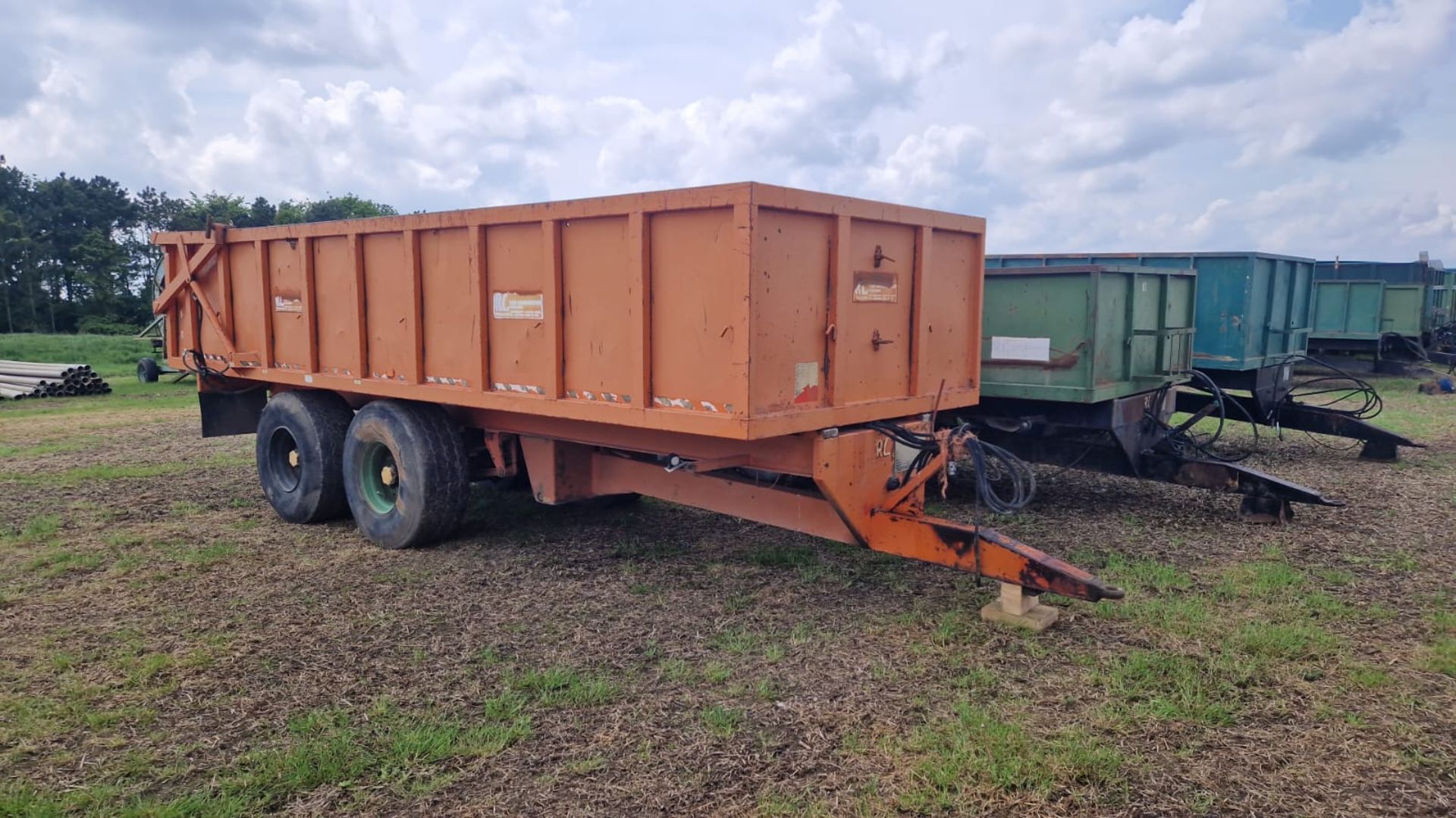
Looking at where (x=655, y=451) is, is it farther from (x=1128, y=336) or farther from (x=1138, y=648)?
(x=1128, y=336)

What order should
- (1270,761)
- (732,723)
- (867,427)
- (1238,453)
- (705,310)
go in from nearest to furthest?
(1270,761)
(732,723)
(705,310)
(867,427)
(1238,453)

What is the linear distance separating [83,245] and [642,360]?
138ft

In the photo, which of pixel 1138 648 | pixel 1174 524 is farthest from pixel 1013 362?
pixel 1138 648

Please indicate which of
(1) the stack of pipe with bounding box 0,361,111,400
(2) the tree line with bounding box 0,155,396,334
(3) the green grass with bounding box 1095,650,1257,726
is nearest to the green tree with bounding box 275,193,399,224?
(2) the tree line with bounding box 0,155,396,334

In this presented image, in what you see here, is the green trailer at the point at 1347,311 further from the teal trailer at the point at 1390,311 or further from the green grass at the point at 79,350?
the green grass at the point at 79,350

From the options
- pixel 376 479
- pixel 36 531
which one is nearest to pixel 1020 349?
pixel 376 479

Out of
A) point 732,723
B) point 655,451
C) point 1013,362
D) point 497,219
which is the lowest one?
point 732,723

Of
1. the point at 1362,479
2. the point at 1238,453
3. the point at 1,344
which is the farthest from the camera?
the point at 1,344

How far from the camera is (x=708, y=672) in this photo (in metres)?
4.07

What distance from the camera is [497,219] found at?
5.23m

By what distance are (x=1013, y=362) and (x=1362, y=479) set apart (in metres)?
3.71

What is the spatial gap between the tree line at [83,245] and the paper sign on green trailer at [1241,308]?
3530 cm

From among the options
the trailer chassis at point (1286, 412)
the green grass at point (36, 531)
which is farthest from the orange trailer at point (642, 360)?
the trailer chassis at point (1286, 412)

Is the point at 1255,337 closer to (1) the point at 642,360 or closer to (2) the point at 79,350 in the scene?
(1) the point at 642,360
